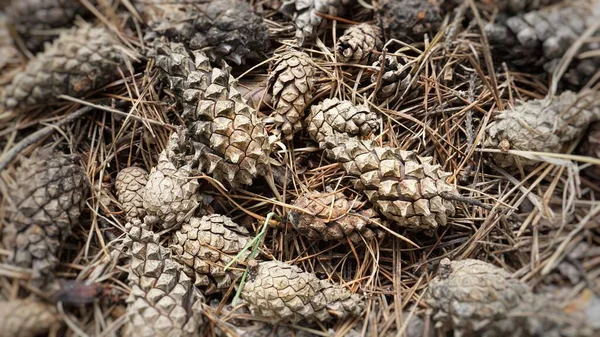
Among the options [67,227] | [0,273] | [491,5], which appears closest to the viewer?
[0,273]

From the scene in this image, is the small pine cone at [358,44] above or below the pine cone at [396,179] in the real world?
above

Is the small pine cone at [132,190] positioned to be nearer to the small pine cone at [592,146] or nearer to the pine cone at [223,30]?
the pine cone at [223,30]

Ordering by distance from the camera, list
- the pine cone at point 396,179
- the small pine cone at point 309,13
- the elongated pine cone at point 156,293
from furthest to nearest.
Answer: the small pine cone at point 309,13 < the pine cone at point 396,179 < the elongated pine cone at point 156,293

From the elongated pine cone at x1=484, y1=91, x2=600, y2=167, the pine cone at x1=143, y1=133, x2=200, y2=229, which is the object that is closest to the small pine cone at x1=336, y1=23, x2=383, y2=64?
the elongated pine cone at x1=484, y1=91, x2=600, y2=167

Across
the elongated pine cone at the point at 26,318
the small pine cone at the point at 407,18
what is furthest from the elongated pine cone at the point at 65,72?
the small pine cone at the point at 407,18

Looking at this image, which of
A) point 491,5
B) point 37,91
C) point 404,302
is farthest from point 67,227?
point 491,5

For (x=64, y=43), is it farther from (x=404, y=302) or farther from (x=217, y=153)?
(x=404, y=302)

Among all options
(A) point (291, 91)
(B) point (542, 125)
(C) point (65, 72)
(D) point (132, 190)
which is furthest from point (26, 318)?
(B) point (542, 125)
